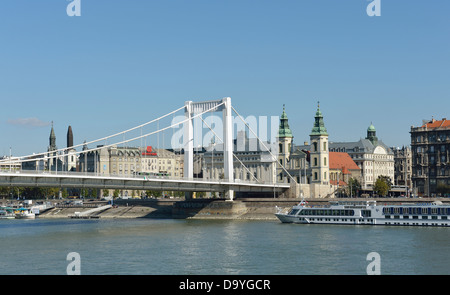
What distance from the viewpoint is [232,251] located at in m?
45.2

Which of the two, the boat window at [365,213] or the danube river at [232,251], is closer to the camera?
the danube river at [232,251]

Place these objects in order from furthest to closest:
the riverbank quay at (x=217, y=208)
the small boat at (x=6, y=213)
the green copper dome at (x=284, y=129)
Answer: the green copper dome at (x=284, y=129), the small boat at (x=6, y=213), the riverbank quay at (x=217, y=208)

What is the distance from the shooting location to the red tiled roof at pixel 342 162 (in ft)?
431

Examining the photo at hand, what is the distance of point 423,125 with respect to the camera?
108562 millimetres

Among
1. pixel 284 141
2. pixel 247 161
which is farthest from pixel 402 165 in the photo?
pixel 284 141

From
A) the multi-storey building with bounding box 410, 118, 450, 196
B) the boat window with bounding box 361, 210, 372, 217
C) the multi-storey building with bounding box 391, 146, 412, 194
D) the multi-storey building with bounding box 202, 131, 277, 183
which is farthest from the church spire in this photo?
the boat window with bounding box 361, 210, 372, 217

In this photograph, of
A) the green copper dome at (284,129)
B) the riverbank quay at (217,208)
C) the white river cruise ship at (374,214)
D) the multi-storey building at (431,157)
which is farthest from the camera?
the green copper dome at (284,129)

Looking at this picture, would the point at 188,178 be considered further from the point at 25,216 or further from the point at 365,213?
the point at 25,216

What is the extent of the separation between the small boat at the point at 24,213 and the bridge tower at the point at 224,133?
1155 inches

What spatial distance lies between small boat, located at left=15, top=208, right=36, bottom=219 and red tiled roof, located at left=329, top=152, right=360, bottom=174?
168 ft
